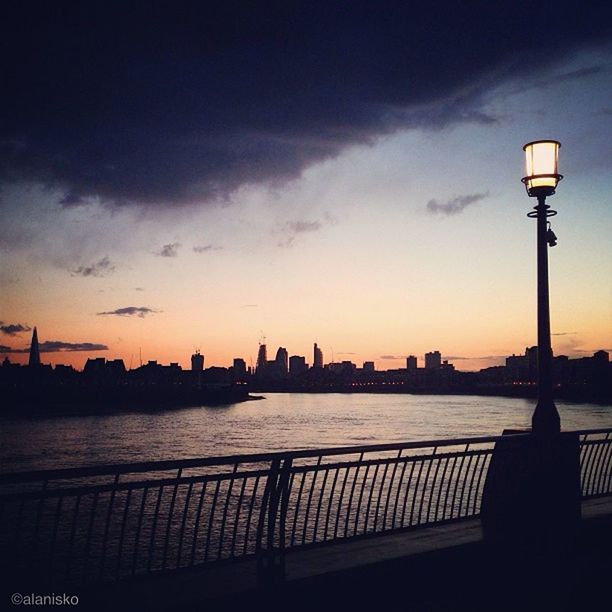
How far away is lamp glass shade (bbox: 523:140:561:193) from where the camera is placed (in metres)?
9.50

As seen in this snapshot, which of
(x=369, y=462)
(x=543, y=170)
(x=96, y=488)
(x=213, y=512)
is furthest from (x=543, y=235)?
(x=96, y=488)

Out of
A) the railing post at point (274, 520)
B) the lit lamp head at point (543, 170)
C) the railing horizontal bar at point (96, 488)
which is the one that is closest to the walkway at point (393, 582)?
the railing post at point (274, 520)

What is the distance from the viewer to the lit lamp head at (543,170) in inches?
374

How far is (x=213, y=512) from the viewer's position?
6414 millimetres

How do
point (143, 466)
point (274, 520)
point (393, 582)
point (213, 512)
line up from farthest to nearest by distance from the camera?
1. point (393, 582)
2. point (274, 520)
3. point (213, 512)
4. point (143, 466)

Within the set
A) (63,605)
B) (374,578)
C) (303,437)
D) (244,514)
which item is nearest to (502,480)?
(374,578)

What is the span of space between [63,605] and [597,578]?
17.8 feet

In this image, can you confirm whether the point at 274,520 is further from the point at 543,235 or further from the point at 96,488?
the point at 543,235

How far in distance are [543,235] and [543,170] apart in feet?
3.06

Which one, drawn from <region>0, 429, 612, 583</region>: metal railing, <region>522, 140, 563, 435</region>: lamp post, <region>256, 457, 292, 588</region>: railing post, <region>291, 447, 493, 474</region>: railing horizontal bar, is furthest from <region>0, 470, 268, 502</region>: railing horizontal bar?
<region>522, 140, 563, 435</region>: lamp post

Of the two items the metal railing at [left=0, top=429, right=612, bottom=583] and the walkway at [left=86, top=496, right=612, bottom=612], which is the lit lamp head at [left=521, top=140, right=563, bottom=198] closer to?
the metal railing at [left=0, top=429, right=612, bottom=583]

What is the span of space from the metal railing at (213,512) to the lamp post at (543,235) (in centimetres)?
105

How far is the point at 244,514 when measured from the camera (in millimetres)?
A: 26859

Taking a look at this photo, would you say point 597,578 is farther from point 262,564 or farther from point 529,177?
point 529,177
